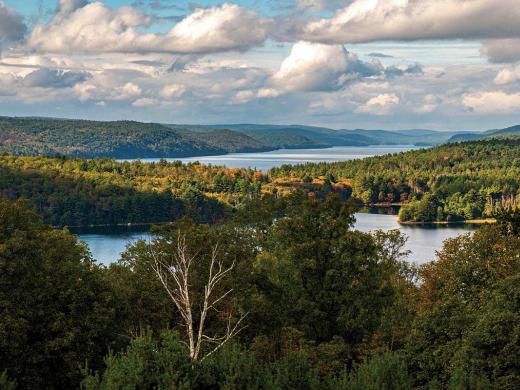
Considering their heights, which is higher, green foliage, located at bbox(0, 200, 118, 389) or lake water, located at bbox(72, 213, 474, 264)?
green foliage, located at bbox(0, 200, 118, 389)

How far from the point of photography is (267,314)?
38.9m

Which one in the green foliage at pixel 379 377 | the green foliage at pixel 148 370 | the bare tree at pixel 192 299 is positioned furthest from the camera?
the bare tree at pixel 192 299

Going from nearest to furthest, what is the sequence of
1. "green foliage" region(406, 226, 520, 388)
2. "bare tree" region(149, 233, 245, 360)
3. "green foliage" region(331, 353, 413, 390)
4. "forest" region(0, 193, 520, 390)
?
"green foliage" region(331, 353, 413, 390) < "forest" region(0, 193, 520, 390) < "bare tree" region(149, 233, 245, 360) < "green foliage" region(406, 226, 520, 388)

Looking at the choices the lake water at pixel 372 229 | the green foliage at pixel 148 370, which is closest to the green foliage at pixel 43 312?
the green foliage at pixel 148 370

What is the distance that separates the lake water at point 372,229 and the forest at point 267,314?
221ft

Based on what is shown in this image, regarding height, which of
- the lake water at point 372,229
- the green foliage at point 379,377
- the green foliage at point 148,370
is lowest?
the lake water at point 372,229

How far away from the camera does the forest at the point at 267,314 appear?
25.3 meters

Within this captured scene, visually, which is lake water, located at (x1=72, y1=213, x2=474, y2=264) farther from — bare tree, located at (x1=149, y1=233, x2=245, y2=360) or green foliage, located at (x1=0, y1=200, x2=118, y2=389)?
green foliage, located at (x1=0, y1=200, x2=118, y2=389)

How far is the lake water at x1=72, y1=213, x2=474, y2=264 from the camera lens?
384 feet

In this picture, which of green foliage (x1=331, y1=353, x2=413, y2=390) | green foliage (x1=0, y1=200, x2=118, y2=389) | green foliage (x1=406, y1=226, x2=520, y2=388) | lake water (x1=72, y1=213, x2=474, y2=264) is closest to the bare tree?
green foliage (x1=0, y1=200, x2=118, y2=389)

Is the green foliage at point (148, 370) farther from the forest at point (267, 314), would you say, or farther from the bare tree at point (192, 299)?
the bare tree at point (192, 299)

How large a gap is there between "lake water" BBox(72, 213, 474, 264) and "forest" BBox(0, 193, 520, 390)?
67382 millimetres

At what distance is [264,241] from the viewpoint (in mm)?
53781

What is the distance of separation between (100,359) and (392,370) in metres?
13.2
